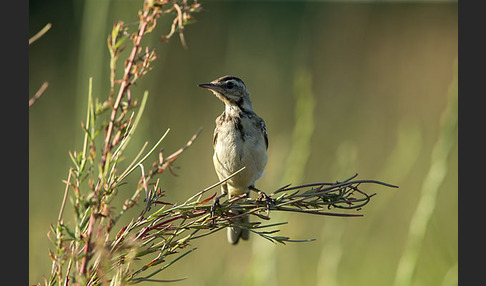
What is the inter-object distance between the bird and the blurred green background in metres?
0.26

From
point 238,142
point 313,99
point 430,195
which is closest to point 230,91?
point 238,142

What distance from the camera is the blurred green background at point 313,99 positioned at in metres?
6.86

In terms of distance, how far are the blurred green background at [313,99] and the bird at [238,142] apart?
258 millimetres

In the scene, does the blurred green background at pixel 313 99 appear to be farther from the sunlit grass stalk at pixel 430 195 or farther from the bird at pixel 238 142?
the sunlit grass stalk at pixel 430 195

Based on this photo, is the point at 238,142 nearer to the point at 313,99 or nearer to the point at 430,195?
the point at 430,195

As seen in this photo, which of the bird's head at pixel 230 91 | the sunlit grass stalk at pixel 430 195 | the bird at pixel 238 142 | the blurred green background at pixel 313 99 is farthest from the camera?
the blurred green background at pixel 313 99

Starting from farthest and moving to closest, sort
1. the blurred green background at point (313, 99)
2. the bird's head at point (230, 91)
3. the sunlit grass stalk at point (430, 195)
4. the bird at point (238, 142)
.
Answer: the blurred green background at point (313, 99) → the bird's head at point (230, 91) → the bird at point (238, 142) → the sunlit grass stalk at point (430, 195)

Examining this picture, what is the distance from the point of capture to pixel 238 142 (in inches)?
173

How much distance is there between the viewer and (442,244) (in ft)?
15.8

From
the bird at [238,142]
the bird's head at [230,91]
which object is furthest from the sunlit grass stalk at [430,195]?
the bird's head at [230,91]

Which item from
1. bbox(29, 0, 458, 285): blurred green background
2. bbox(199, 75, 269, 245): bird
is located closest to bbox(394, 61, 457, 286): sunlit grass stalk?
bbox(199, 75, 269, 245): bird

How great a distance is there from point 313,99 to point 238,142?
2.62m

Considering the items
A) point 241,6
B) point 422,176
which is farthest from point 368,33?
point 422,176

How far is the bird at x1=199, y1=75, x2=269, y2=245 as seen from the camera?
438cm
